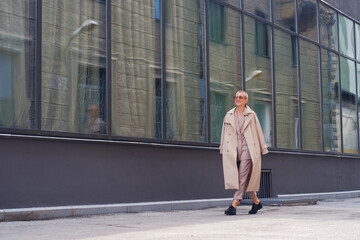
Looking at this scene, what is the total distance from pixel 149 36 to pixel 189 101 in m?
1.64

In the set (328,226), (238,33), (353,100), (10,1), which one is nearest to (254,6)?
(238,33)

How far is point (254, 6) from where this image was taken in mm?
15227

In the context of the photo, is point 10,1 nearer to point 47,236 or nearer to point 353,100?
point 47,236

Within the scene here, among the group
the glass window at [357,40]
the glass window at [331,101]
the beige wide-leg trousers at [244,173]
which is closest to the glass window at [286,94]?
the glass window at [331,101]

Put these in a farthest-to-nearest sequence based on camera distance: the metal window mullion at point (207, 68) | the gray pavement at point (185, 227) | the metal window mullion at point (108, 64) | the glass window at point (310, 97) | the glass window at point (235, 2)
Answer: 1. the glass window at point (310, 97)
2. the glass window at point (235, 2)
3. the metal window mullion at point (207, 68)
4. the metal window mullion at point (108, 64)
5. the gray pavement at point (185, 227)

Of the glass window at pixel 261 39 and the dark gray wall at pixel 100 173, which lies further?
the glass window at pixel 261 39

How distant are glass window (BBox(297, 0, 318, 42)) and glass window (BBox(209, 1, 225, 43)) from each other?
3702 millimetres

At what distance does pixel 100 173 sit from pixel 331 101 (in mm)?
9818

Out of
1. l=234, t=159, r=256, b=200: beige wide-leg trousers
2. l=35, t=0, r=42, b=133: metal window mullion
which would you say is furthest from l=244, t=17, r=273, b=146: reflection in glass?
l=35, t=0, r=42, b=133: metal window mullion

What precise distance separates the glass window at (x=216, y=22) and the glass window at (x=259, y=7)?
1.11 m

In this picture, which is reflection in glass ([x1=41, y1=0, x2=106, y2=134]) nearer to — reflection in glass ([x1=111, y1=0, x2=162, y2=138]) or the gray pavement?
reflection in glass ([x1=111, y1=0, x2=162, y2=138])

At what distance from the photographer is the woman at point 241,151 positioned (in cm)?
996

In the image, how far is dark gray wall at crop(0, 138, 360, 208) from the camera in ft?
29.7

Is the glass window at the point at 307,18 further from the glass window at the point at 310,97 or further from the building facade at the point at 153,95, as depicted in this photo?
the glass window at the point at 310,97
